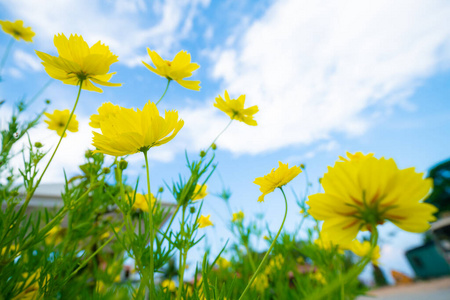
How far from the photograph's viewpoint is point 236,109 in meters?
1.06

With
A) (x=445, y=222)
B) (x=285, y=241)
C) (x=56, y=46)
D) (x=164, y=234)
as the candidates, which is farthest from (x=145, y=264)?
(x=445, y=222)

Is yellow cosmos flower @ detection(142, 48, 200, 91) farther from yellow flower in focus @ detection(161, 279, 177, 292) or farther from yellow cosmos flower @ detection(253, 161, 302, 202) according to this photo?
yellow flower in focus @ detection(161, 279, 177, 292)

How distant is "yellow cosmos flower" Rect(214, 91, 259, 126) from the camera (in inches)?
41.4

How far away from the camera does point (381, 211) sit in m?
0.32

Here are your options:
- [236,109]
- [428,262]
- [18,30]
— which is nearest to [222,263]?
[236,109]

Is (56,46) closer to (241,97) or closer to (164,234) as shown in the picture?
(164,234)

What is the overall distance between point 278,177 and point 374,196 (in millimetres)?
260

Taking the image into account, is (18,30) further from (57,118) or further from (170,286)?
(170,286)

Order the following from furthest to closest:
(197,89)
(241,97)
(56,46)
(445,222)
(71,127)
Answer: (445,222) → (71,127) → (241,97) → (197,89) → (56,46)

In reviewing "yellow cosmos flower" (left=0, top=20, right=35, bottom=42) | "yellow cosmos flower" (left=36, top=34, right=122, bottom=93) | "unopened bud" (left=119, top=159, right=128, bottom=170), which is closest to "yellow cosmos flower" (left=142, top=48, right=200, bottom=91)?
"yellow cosmos flower" (left=36, top=34, right=122, bottom=93)

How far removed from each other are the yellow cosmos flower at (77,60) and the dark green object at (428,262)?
692 inches

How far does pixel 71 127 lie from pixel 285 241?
3.78 ft

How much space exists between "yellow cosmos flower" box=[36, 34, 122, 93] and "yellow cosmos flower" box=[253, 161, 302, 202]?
Answer: 48 centimetres

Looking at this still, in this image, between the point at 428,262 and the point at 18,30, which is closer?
the point at 18,30
